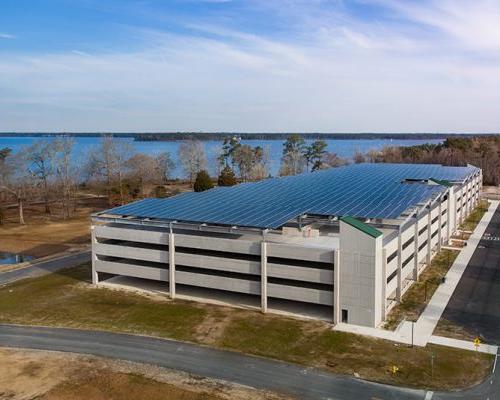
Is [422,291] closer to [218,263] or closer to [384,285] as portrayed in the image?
[384,285]

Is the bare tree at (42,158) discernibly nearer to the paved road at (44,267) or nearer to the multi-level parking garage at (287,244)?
the paved road at (44,267)

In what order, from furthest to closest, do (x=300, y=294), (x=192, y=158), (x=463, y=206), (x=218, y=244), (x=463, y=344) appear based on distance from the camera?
(x=192, y=158) < (x=463, y=206) < (x=218, y=244) < (x=300, y=294) < (x=463, y=344)

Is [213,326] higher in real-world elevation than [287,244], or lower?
lower

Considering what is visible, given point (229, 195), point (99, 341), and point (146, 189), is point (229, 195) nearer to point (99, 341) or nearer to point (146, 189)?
point (99, 341)

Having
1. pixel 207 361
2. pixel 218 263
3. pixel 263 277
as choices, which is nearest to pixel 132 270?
pixel 218 263

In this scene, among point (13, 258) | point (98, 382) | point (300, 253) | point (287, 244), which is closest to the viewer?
point (98, 382)

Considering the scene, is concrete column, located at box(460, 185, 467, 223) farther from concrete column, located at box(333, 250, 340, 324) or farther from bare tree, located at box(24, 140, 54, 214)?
bare tree, located at box(24, 140, 54, 214)
